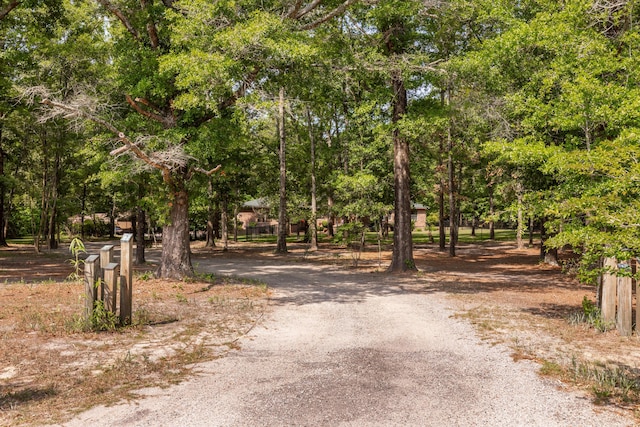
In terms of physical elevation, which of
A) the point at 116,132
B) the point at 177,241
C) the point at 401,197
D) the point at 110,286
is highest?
the point at 116,132

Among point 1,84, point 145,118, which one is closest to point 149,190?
point 145,118

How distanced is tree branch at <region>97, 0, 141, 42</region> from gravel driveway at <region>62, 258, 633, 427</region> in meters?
10.2

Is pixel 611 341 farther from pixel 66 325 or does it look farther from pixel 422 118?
pixel 422 118

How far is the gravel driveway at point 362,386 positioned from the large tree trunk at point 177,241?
6.50 metres

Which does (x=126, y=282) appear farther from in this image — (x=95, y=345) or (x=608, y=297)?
(x=608, y=297)

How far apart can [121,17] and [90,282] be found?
365 inches

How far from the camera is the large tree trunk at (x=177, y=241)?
14453 millimetres

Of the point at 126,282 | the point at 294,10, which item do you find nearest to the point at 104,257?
the point at 126,282

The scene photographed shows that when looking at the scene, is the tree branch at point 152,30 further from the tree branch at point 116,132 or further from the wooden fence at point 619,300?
the wooden fence at point 619,300

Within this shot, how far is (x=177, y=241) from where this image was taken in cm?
1455

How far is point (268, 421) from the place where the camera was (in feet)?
14.9

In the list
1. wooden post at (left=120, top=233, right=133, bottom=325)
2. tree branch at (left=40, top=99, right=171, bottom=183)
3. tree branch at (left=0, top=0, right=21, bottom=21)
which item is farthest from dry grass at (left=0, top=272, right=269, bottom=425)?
tree branch at (left=0, top=0, right=21, bottom=21)

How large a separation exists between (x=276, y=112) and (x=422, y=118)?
7.27 meters

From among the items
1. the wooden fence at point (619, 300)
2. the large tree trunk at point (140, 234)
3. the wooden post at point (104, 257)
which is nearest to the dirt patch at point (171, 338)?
the wooden fence at point (619, 300)
